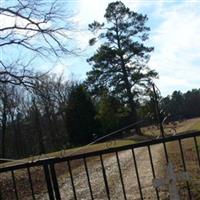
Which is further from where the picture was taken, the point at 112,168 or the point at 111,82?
the point at 111,82

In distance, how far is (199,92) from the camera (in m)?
112

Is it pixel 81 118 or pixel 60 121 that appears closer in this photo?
pixel 81 118

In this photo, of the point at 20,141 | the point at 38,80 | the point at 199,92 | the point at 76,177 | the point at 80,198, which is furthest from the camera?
the point at 199,92

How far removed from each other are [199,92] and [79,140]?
5281cm

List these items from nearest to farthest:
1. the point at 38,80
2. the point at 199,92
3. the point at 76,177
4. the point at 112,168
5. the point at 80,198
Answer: the point at 80,198 → the point at 76,177 → the point at 112,168 → the point at 38,80 → the point at 199,92

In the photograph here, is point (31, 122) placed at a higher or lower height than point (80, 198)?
higher

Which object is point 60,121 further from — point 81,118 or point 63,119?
point 81,118

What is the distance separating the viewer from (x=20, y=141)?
74.1m

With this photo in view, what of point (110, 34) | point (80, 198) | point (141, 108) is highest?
point (110, 34)

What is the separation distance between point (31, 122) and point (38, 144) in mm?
3116

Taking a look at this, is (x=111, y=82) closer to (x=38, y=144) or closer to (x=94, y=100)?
(x=94, y=100)

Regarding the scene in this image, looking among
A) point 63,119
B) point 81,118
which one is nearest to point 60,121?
point 63,119

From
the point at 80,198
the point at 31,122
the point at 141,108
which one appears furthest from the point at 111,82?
the point at 80,198

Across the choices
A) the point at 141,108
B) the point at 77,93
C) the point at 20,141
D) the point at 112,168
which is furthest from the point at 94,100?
the point at 112,168
